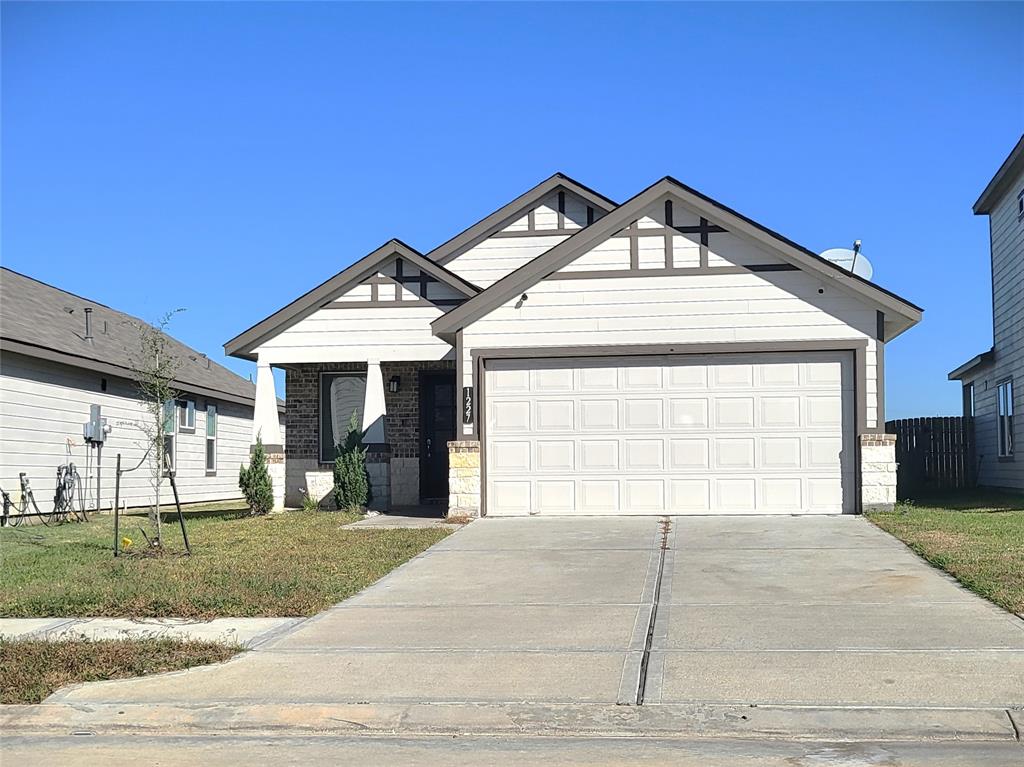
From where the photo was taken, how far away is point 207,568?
1134 centimetres

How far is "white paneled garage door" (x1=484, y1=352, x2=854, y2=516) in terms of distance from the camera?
618 inches

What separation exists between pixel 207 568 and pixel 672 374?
25.1 ft

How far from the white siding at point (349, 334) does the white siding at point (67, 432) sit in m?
3.53

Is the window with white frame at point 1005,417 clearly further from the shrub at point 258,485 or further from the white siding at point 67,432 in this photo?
the white siding at point 67,432

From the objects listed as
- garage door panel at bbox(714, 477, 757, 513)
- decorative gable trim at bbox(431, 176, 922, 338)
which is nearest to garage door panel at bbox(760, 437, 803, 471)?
garage door panel at bbox(714, 477, 757, 513)

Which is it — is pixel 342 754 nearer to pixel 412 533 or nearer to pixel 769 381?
pixel 412 533

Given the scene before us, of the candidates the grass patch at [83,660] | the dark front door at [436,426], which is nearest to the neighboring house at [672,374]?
the dark front door at [436,426]

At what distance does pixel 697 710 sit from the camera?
6.12 meters

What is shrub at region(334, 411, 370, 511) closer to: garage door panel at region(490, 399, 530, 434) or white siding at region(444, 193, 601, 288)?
garage door panel at region(490, 399, 530, 434)

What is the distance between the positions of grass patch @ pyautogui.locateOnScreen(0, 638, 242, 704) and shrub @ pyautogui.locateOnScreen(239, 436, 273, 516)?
1042 centimetres

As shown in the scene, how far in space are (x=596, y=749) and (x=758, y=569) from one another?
5.66 meters

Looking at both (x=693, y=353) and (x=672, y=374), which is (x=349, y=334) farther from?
(x=693, y=353)

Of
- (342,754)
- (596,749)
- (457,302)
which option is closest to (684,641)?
(596,749)

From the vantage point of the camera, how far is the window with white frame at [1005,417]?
20625 mm
